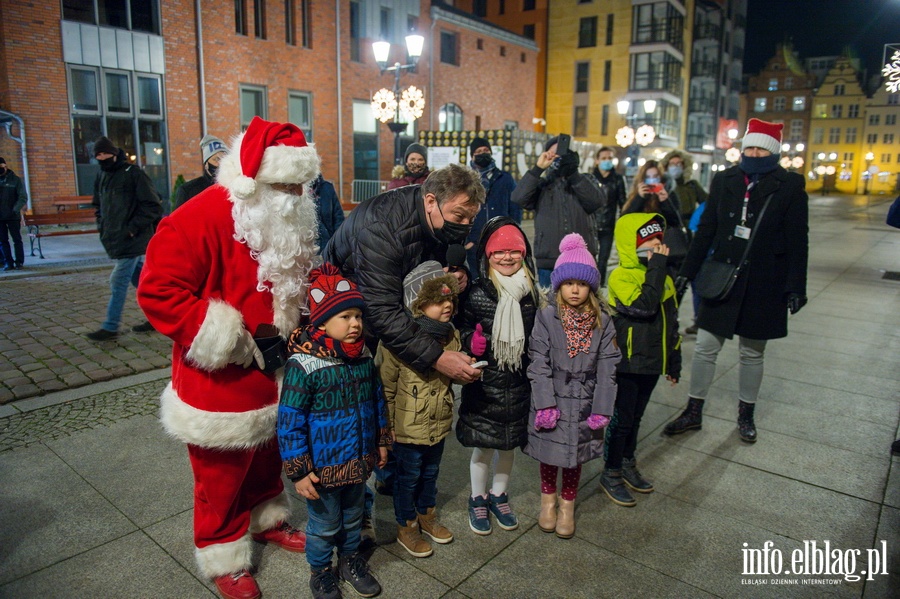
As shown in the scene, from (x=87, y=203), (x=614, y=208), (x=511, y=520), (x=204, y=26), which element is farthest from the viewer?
(x=204, y=26)

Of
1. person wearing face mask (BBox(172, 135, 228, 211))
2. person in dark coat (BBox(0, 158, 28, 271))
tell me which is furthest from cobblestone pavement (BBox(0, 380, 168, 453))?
person in dark coat (BBox(0, 158, 28, 271))

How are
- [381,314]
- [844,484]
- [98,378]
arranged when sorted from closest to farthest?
[381,314] < [844,484] < [98,378]

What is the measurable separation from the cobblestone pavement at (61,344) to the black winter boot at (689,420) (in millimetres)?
4468

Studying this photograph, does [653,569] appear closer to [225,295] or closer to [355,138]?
[225,295]

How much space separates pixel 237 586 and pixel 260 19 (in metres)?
21.6

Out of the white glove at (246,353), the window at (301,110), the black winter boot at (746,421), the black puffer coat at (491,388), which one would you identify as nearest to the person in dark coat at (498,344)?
the black puffer coat at (491,388)

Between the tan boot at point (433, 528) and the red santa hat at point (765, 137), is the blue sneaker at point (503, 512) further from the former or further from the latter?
the red santa hat at point (765, 137)

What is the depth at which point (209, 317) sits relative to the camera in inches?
93.3

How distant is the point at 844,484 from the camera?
383cm

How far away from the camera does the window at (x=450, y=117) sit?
28047 mm

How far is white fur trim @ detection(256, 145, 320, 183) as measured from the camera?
98.1 inches

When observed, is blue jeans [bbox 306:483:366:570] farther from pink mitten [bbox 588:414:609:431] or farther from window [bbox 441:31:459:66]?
window [bbox 441:31:459:66]

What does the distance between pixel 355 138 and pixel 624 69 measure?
24862 mm

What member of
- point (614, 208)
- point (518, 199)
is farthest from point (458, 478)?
point (614, 208)
